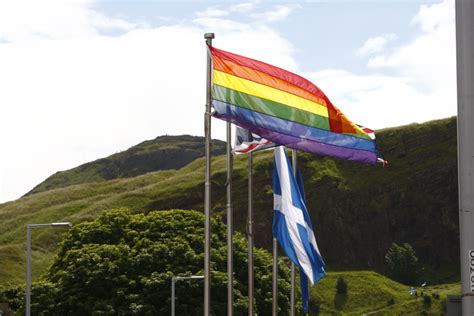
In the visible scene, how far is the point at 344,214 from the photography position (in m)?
181

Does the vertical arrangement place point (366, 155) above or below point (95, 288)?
above

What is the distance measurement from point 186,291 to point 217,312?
90.0 inches

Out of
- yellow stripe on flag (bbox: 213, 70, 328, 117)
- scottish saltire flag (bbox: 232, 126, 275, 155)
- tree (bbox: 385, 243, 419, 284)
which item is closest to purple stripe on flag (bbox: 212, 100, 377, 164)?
yellow stripe on flag (bbox: 213, 70, 328, 117)

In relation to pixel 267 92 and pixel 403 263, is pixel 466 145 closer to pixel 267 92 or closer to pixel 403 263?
pixel 267 92

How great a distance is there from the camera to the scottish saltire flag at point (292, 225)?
29.8 m

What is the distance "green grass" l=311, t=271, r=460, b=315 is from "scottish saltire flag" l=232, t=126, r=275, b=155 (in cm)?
10563

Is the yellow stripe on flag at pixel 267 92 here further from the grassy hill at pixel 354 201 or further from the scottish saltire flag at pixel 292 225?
the grassy hill at pixel 354 201

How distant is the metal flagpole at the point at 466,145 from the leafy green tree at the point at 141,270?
4888 cm

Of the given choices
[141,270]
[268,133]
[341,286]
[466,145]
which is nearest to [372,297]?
[341,286]

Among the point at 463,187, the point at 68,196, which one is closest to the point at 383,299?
the point at 68,196

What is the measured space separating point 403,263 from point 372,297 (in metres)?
25.9

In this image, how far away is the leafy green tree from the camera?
199ft

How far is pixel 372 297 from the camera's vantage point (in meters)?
141

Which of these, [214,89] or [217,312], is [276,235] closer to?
[214,89]
